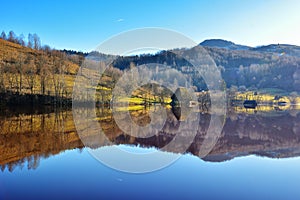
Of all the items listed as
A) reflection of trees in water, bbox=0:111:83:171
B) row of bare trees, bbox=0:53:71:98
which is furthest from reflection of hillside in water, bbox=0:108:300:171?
row of bare trees, bbox=0:53:71:98

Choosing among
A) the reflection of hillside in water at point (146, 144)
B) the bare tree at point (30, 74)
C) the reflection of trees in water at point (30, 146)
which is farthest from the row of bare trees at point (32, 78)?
the reflection of hillside in water at point (146, 144)

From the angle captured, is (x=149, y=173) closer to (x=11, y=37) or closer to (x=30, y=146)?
(x=30, y=146)

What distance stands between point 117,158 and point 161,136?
7205 millimetres

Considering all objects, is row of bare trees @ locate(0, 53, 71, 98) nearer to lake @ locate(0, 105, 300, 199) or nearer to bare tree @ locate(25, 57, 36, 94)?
bare tree @ locate(25, 57, 36, 94)

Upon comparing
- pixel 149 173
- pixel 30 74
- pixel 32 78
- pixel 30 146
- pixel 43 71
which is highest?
pixel 43 71

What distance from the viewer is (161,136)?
782 inches

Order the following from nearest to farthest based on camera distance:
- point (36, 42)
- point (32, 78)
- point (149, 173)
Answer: point (149, 173) < point (32, 78) < point (36, 42)

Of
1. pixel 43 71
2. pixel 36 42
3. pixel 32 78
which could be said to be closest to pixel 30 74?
pixel 43 71

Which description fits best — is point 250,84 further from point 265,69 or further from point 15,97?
point 15,97

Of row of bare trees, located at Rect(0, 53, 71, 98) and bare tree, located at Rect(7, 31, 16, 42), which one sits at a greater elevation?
bare tree, located at Rect(7, 31, 16, 42)

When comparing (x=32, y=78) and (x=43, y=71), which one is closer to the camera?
(x=32, y=78)

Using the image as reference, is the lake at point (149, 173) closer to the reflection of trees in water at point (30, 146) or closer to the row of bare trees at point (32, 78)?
the reflection of trees in water at point (30, 146)

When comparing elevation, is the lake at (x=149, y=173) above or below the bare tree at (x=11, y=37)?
below

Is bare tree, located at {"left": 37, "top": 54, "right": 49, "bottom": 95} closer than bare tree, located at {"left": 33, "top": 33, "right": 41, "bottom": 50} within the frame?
Yes
